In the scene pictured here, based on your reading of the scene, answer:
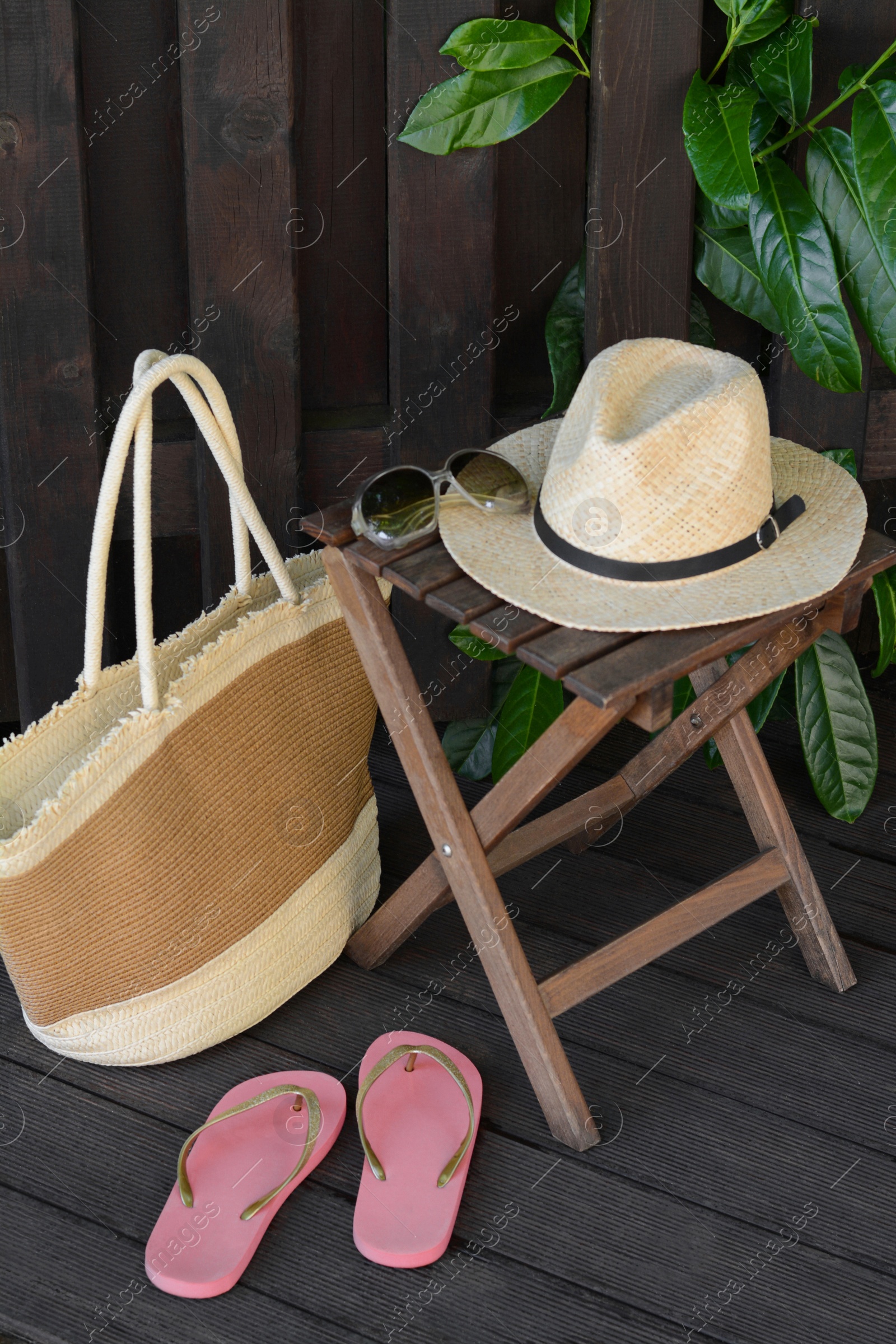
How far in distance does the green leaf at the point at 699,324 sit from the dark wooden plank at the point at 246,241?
678 millimetres

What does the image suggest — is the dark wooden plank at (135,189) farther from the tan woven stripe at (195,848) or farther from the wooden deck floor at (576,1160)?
the wooden deck floor at (576,1160)

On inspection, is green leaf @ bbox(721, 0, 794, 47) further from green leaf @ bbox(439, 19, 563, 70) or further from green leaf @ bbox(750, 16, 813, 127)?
A: green leaf @ bbox(439, 19, 563, 70)

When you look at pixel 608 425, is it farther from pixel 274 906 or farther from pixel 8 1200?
pixel 8 1200

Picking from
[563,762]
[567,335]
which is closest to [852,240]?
[567,335]

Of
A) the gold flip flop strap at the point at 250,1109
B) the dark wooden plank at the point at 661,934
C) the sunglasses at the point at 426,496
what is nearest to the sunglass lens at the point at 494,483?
the sunglasses at the point at 426,496

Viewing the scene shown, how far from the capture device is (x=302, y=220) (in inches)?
79.6

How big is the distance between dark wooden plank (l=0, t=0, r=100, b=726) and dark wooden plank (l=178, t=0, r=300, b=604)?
6.8 inches

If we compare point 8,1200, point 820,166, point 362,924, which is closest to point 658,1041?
point 362,924

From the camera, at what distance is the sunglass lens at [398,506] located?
145cm

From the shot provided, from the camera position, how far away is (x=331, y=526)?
1503 millimetres

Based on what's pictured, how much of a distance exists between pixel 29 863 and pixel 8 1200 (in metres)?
0.44

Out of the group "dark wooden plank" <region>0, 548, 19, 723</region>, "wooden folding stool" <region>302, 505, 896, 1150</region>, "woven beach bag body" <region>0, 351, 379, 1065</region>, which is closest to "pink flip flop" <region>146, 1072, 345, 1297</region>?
"woven beach bag body" <region>0, 351, 379, 1065</region>

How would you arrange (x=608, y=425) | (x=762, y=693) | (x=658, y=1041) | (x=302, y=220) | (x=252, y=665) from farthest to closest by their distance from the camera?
1. (x=762, y=693)
2. (x=302, y=220)
3. (x=658, y=1041)
4. (x=252, y=665)
5. (x=608, y=425)

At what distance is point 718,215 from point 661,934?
3.71ft
